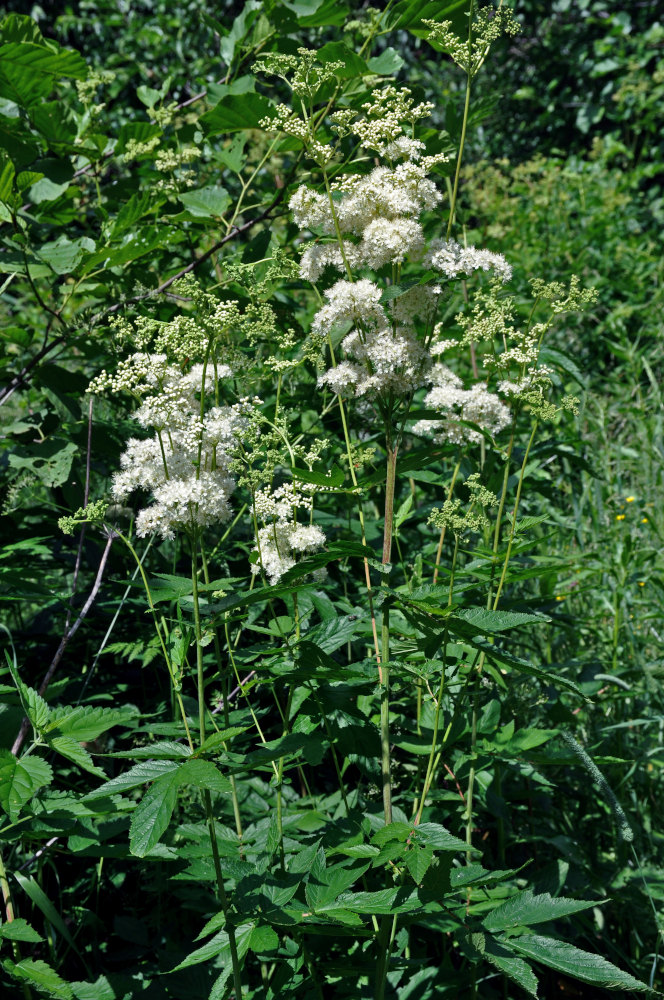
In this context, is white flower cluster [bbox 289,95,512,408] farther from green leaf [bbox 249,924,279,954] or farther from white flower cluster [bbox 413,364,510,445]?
green leaf [bbox 249,924,279,954]

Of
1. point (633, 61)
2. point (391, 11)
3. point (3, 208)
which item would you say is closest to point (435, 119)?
point (633, 61)

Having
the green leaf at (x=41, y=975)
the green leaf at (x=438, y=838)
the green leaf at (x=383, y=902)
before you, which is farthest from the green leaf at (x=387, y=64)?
the green leaf at (x=41, y=975)

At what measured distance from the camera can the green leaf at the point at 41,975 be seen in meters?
1.55

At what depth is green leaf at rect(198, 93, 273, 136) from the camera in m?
2.26

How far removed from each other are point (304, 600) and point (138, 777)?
641 millimetres

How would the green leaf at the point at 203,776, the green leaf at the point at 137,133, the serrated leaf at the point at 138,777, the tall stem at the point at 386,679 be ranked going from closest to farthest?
the green leaf at the point at 203,776, the serrated leaf at the point at 138,777, the tall stem at the point at 386,679, the green leaf at the point at 137,133

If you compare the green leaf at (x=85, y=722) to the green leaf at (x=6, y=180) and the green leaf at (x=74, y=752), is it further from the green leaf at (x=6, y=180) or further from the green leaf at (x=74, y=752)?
the green leaf at (x=6, y=180)

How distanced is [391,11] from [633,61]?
7.14 meters

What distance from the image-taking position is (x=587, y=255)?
6.29 meters


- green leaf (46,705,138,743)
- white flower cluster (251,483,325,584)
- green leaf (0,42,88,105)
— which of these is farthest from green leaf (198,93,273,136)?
green leaf (46,705,138,743)

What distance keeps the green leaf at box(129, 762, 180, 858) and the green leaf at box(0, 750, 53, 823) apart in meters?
0.21

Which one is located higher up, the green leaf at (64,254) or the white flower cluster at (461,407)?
the green leaf at (64,254)

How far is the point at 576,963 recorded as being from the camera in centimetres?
157

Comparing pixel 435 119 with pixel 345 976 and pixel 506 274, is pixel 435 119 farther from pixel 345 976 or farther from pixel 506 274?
pixel 345 976
